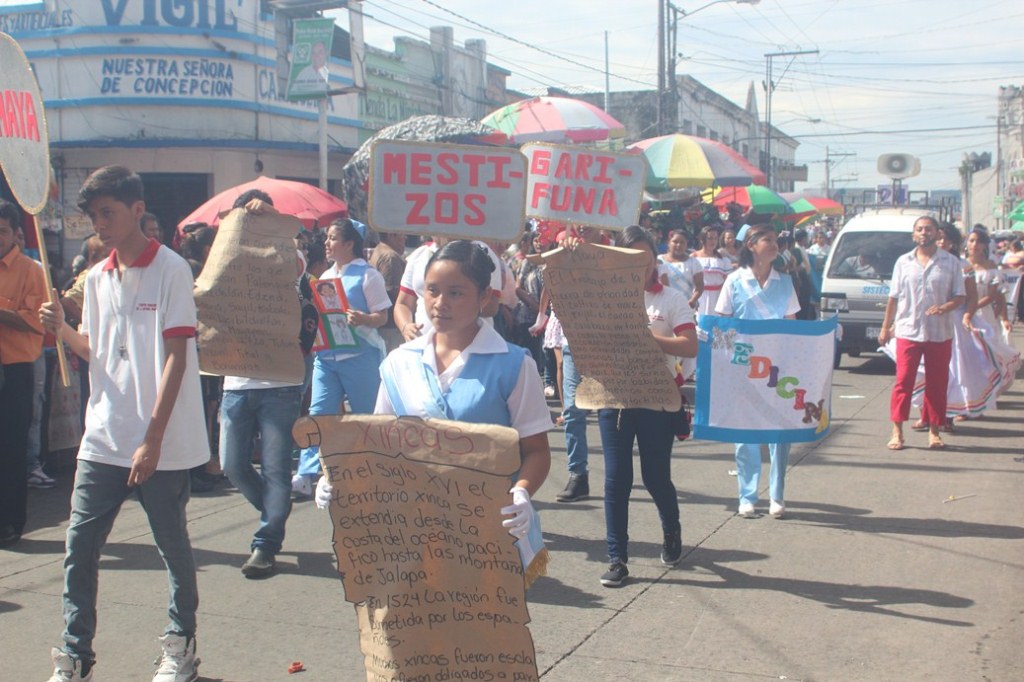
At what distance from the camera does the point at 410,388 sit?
361 centimetres

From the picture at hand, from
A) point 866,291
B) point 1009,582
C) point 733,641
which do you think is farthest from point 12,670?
point 866,291

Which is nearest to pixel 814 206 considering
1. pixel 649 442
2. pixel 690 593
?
pixel 649 442

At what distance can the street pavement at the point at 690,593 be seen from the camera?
4.87 meters

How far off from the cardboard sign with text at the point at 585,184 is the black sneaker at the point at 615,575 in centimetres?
193

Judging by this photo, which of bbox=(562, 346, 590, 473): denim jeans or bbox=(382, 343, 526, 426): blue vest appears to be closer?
bbox=(382, 343, 526, 426): blue vest

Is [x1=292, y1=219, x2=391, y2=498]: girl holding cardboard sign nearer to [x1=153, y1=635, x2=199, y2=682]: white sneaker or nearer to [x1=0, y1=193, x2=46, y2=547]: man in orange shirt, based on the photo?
[x1=0, y1=193, x2=46, y2=547]: man in orange shirt

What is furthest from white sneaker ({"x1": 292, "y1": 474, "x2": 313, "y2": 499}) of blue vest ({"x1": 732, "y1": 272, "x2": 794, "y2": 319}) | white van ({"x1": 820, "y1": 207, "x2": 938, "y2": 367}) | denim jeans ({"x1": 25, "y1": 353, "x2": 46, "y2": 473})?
white van ({"x1": 820, "y1": 207, "x2": 938, "y2": 367})

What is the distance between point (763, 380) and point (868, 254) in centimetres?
992

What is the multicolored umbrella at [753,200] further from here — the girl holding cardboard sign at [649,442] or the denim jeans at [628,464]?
the denim jeans at [628,464]

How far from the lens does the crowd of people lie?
3.64 metres

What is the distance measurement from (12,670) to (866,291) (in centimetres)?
1332

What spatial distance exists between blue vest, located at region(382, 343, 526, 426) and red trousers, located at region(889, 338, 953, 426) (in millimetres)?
7029

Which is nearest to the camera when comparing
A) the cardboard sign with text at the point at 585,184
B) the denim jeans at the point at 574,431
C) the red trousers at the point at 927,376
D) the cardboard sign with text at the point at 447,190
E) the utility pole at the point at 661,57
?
the cardboard sign with text at the point at 447,190

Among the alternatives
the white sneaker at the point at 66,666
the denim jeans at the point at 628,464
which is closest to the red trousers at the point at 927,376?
the denim jeans at the point at 628,464
